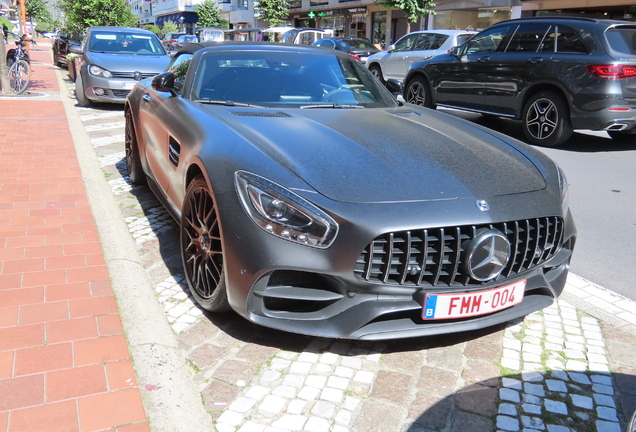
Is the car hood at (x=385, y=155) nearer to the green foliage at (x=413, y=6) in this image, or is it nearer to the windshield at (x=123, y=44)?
the windshield at (x=123, y=44)

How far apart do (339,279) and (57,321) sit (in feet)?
→ 5.10

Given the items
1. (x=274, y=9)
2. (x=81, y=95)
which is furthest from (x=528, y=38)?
(x=274, y=9)

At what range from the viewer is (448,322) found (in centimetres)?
266

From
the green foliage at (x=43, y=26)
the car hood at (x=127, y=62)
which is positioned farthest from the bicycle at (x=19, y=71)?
the green foliage at (x=43, y=26)

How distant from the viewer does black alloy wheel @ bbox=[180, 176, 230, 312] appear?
9.36 feet

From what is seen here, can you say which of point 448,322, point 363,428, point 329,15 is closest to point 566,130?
point 448,322

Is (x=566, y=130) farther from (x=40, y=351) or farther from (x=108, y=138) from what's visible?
(x=40, y=351)

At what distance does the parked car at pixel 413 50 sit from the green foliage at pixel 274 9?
33535 mm

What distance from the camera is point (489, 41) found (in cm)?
916

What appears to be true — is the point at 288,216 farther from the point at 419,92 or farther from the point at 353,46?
the point at 353,46

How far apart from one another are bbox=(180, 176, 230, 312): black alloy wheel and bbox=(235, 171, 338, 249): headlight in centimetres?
27

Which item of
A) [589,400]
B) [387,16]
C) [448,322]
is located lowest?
[589,400]

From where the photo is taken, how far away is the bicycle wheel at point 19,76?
12.2 meters

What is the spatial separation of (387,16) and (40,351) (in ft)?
115
